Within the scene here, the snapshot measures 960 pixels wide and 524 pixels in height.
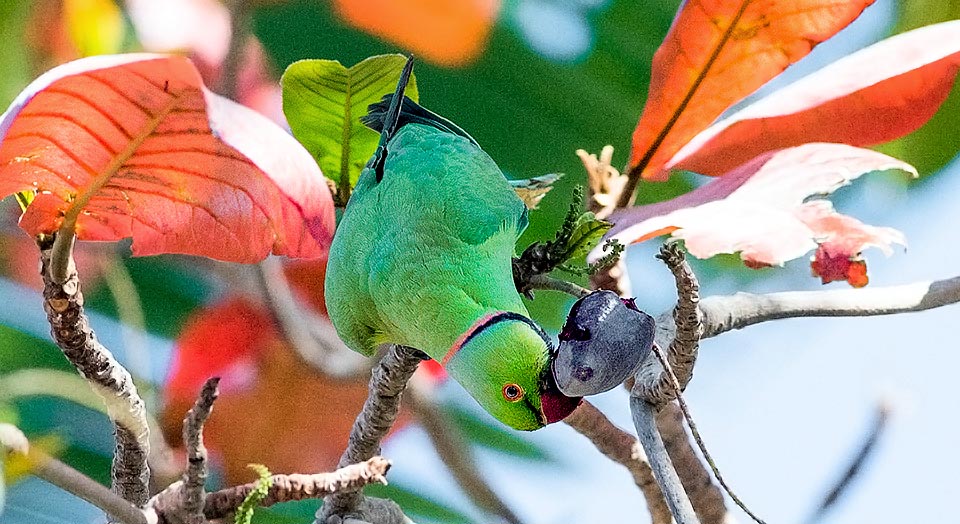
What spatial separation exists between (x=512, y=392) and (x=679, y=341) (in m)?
0.10

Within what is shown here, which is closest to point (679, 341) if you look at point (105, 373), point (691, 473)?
point (691, 473)

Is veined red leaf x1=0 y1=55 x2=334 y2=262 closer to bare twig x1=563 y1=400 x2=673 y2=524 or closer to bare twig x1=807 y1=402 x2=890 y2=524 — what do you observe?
bare twig x1=563 y1=400 x2=673 y2=524

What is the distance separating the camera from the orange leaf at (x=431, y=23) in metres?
0.77

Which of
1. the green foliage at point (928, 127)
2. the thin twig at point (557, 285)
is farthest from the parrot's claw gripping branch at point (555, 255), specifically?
the green foliage at point (928, 127)

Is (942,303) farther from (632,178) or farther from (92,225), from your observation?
(92,225)

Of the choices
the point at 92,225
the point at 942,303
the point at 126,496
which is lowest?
the point at 126,496

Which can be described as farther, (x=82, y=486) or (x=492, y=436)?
(x=492, y=436)

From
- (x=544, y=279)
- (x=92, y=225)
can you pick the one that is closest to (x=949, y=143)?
(x=544, y=279)

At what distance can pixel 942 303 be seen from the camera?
20.8 inches

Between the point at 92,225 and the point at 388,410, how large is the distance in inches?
7.2

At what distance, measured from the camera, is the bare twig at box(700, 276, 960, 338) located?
1.68 ft

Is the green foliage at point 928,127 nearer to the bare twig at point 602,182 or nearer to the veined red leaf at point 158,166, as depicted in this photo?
the bare twig at point 602,182

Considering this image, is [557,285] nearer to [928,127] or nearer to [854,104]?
[854,104]

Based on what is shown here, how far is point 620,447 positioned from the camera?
592 millimetres
